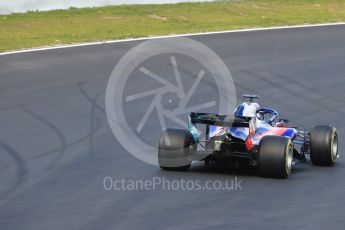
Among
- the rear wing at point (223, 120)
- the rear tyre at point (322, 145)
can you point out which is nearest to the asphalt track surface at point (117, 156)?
the rear tyre at point (322, 145)

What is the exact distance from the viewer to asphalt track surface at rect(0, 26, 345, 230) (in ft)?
30.4

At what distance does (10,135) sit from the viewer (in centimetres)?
1419

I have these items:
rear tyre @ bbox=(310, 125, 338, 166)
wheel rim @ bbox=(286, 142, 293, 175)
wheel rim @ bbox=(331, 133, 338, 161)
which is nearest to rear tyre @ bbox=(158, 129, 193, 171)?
wheel rim @ bbox=(286, 142, 293, 175)

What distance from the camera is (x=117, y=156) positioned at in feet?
42.5

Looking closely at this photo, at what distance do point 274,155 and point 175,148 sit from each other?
133 centimetres

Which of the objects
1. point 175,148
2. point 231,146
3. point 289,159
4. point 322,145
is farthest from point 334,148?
point 175,148

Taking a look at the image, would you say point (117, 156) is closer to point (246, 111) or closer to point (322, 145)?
point (246, 111)

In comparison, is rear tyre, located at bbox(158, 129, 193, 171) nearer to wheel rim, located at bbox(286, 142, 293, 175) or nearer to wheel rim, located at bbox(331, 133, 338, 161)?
wheel rim, located at bbox(286, 142, 293, 175)

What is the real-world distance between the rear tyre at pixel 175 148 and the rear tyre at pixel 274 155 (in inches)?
40.2

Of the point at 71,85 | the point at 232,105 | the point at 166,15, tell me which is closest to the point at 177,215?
the point at 232,105

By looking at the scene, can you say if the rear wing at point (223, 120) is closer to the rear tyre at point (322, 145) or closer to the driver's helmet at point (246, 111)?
the driver's helmet at point (246, 111)

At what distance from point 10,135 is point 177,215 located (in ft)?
18.4

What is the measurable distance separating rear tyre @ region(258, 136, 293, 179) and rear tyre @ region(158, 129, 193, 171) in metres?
1.02

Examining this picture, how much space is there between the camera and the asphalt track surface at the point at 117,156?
9.27 metres
